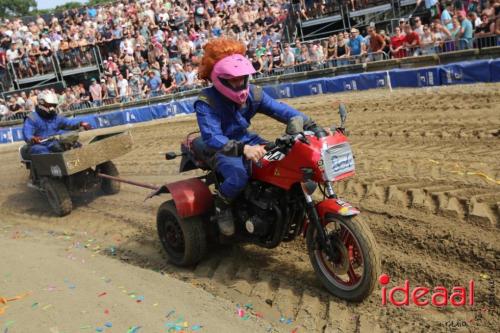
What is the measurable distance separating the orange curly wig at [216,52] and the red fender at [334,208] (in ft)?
5.12

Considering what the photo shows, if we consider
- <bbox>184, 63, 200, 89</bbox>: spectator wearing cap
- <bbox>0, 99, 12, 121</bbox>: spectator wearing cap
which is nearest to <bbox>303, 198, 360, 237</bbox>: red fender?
<bbox>184, 63, 200, 89</bbox>: spectator wearing cap

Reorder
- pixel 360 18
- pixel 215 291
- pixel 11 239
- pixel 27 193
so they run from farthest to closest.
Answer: pixel 360 18
pixel 27 193
pixel 11 239
pixel 215 291

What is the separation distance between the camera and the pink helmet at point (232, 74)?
422cm

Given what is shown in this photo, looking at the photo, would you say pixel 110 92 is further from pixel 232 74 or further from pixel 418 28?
pixel 232 74

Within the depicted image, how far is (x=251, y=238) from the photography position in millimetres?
4594

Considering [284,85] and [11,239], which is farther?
[284,85]

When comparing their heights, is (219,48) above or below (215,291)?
above

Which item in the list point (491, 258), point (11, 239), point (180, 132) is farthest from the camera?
point (180, 132)

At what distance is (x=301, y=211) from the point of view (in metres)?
4.19

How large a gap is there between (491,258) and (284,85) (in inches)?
462

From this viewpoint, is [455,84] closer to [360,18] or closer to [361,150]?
[361,150]

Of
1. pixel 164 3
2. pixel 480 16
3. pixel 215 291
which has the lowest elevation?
pixel 215 291

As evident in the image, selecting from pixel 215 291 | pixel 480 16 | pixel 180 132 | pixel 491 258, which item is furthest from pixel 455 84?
pixel 215 291

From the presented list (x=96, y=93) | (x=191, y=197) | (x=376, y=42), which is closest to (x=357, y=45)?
(x=376, y=42)
